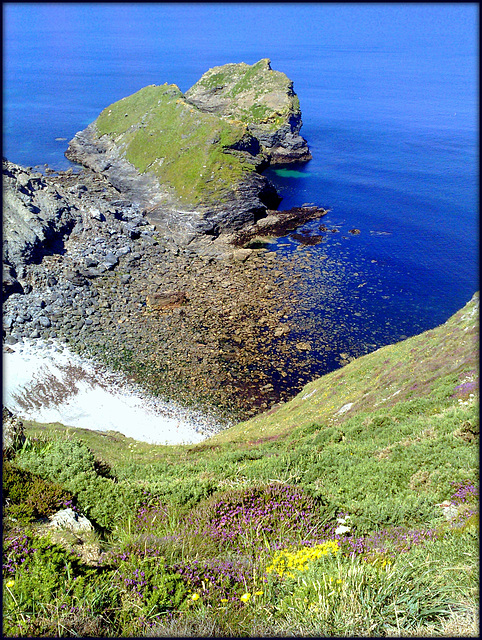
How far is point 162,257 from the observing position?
65.8 m

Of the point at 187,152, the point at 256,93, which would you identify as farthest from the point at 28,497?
the point at 256,93

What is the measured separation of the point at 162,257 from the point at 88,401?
31.3 metres

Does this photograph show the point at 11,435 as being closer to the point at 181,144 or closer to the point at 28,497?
the point at 28,497

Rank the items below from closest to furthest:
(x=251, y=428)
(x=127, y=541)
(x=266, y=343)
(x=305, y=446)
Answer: (x=127, y=541) < (x=305, y=446) < (x=251, y=428) < (x=266, y=343)

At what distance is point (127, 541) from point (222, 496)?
3074 millimetres

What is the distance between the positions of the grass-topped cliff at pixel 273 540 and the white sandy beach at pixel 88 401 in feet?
62.8

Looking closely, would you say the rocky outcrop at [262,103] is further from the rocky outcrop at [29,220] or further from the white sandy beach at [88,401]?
the white sandy beach at [88,401]

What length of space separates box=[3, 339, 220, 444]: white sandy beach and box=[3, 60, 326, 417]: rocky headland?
87.2 inches

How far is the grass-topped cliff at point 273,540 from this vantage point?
6.70 metres

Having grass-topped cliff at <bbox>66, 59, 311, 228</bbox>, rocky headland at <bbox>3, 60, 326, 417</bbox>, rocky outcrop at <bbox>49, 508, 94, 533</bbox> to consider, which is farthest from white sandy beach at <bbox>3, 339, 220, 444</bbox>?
grass-topped cliff at <bbox>66, 59, 311, 228</bbox>

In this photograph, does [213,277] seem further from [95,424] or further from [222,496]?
[222,496]

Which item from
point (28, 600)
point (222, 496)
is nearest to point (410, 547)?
point (222, 496)

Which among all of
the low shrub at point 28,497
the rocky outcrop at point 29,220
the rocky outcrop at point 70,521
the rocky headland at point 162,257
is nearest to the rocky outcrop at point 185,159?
the rocky headland at point 162,257

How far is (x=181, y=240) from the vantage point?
70875 millimetres
